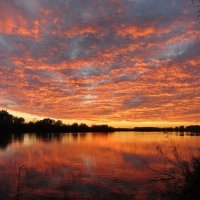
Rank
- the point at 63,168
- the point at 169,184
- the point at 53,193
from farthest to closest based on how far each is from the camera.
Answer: the point at 63,168 → the point at 169,184 → the point at 53,193

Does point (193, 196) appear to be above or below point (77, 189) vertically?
above

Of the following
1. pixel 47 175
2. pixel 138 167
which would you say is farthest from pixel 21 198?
pixel 138 167

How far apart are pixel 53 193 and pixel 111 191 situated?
4561 mm

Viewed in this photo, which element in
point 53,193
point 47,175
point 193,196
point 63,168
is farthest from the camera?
point 63,168

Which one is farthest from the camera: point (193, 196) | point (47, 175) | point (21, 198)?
point (47, 175)

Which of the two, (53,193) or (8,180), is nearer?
(53,193)

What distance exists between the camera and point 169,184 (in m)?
24.6

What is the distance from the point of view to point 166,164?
35.6 meters

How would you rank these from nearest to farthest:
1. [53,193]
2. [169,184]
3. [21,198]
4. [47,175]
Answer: [21,198] → [53,193] → [169,184] → [47,175]

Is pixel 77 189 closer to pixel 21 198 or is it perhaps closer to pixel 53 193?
pixel 53 193

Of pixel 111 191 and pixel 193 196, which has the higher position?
pixel 193 196

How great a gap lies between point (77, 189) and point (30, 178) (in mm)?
6168

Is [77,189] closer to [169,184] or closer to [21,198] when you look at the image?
[21,198]

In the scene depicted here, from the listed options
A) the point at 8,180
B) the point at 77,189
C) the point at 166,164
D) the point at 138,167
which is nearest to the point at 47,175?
the point at 8,180
